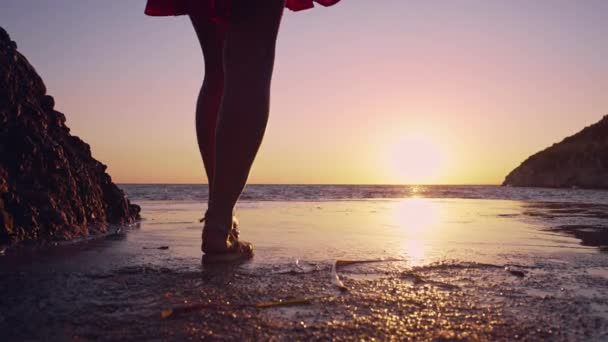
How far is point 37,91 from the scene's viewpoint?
3.09 meters

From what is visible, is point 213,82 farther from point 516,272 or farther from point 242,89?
point 516,272

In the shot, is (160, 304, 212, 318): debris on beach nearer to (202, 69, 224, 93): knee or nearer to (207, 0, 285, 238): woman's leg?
(207, 0, 285, 238): woman's leg

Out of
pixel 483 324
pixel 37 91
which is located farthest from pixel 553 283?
pixel 37 91

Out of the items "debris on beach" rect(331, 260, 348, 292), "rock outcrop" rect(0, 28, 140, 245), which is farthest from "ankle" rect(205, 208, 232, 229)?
"rock outcrop" rect(0, 28, 140, 245)

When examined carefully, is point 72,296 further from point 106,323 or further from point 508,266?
point 508,266

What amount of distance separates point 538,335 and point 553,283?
613 millimetres

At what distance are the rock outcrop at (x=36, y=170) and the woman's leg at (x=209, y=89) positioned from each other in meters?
0.89

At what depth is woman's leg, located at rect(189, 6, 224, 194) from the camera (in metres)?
2.19

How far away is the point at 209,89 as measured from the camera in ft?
7.27

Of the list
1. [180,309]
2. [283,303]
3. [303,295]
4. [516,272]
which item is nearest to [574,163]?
[516,272]

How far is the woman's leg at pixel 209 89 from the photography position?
7.19 feet

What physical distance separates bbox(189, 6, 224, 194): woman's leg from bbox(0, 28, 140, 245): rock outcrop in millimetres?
890

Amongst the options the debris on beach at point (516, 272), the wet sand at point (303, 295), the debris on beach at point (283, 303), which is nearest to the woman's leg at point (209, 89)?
the wet sand at point (303, 295)

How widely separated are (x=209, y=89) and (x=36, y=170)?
1.07 m
